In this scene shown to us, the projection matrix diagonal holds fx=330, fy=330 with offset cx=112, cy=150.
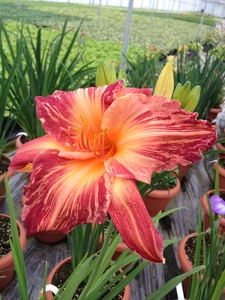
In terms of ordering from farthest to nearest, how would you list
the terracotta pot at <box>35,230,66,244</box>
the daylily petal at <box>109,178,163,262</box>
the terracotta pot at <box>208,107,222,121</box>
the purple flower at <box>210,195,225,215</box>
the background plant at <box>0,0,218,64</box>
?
the terracotta pot at <box>208,107,222,121</box>, the background plant at <box>0,0,218,64</box>, the terracotta pot at <box>35,230,66,244</box>, the purple flower at <box>210,195,225,215</box>, the daylily petal at <box>109,178,163,262</box>

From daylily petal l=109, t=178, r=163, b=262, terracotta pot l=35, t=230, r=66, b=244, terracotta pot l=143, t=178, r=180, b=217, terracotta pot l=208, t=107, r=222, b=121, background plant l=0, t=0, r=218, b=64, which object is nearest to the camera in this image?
daylily petal l=109, t=178, r=163, b=262

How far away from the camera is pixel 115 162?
1.50ft

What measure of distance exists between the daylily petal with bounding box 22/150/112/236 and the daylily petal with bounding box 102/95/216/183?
1.3 inches

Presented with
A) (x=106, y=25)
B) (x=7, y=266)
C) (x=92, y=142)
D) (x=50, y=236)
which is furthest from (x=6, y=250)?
(x=106, y=25)

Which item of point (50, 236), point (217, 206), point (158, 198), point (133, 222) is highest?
point (133, 222)

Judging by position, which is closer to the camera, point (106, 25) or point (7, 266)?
point (7, 266)

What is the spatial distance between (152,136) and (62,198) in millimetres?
147

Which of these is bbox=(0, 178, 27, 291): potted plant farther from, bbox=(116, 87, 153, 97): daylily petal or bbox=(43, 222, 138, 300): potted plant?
bbox=(116, 87, 153, 97): daylily petal

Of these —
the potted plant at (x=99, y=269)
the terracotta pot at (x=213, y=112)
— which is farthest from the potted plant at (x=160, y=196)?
the terracotta pot at (x=213, y=112)

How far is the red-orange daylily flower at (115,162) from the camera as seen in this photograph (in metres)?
0.42

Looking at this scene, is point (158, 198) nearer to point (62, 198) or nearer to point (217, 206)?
point (217, 206)

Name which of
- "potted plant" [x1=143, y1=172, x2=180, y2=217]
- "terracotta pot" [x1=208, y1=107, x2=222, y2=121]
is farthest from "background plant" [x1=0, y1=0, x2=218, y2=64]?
"potted plant" [x1=143, y1=172, x2=180, y2=217]

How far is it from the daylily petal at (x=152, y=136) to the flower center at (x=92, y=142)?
0.02 m

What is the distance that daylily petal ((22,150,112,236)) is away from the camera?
16.6 inches
